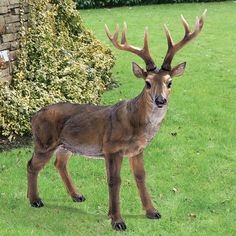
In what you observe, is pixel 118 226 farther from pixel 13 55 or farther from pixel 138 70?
pixel 13 55

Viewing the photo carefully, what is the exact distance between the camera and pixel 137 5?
89.6 feet

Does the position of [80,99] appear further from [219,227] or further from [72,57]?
[219,227]

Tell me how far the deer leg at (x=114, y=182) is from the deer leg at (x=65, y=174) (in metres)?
0.94

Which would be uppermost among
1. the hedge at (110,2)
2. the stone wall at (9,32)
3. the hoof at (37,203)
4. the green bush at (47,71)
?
the stone wall at (9,32)

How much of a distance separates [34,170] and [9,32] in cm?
374

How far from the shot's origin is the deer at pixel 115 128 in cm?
612

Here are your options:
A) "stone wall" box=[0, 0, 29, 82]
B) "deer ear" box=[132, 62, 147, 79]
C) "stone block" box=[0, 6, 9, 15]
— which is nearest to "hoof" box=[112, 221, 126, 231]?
"deer ear" box=[132, 62, 147, 79]

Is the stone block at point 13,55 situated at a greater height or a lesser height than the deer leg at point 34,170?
greater

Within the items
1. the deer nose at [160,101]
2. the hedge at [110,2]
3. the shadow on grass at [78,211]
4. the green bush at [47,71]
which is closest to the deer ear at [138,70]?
the deer nose at [160,101]

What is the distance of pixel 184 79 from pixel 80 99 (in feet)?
13.6

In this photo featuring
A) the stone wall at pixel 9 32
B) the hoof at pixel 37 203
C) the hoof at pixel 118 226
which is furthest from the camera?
the stone wall at pixel 9 32

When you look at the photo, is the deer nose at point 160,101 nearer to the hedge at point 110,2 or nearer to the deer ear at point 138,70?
the deer ear at point 138,70

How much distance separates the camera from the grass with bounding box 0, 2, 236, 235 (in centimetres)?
682

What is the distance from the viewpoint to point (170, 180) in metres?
8.26
